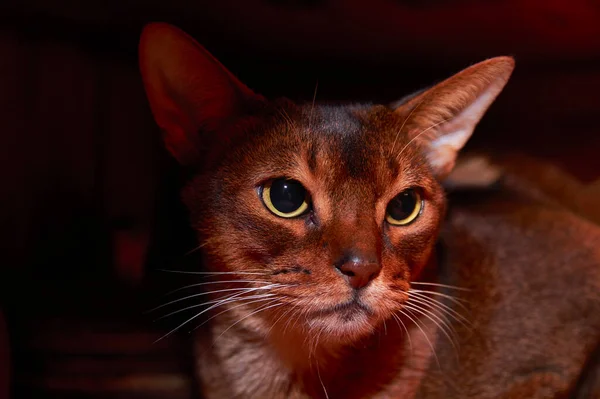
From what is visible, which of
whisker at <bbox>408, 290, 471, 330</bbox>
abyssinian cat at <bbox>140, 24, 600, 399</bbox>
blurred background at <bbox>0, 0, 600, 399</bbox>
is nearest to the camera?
abyssinian cat at <bbox>140, 24, 600, 399</bbox>

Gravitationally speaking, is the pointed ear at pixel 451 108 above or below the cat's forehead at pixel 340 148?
above

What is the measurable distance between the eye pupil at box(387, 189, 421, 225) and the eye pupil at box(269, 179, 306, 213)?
0.23 meters

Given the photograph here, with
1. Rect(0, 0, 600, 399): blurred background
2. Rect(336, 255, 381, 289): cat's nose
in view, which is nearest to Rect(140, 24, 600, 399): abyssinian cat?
Rect(336, 255, 381, 289): cat's nose

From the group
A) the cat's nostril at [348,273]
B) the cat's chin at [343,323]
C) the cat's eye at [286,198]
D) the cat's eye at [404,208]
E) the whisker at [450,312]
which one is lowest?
the cat's chin at [343,323]

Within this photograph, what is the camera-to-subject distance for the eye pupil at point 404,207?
5.33 feet

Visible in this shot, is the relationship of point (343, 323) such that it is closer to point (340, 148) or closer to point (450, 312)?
point (340, 148)

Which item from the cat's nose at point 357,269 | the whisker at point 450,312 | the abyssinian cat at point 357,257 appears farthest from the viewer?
the whisker at point 450,312

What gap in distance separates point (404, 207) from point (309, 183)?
269mm

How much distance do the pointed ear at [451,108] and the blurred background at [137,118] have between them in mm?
488

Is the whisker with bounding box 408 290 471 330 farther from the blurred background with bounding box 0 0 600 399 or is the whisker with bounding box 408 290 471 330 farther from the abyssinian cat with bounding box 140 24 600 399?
the blurred background with bounding box 0 0 600 399

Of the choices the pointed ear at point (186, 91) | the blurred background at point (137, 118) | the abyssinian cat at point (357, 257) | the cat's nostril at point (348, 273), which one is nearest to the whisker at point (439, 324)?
the abyssinian cat at point (357, 257)

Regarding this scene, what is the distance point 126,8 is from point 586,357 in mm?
1815

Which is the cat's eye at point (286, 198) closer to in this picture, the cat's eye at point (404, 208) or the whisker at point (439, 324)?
the cat's eye at point (404, 208)

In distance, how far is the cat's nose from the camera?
53.7 inches
